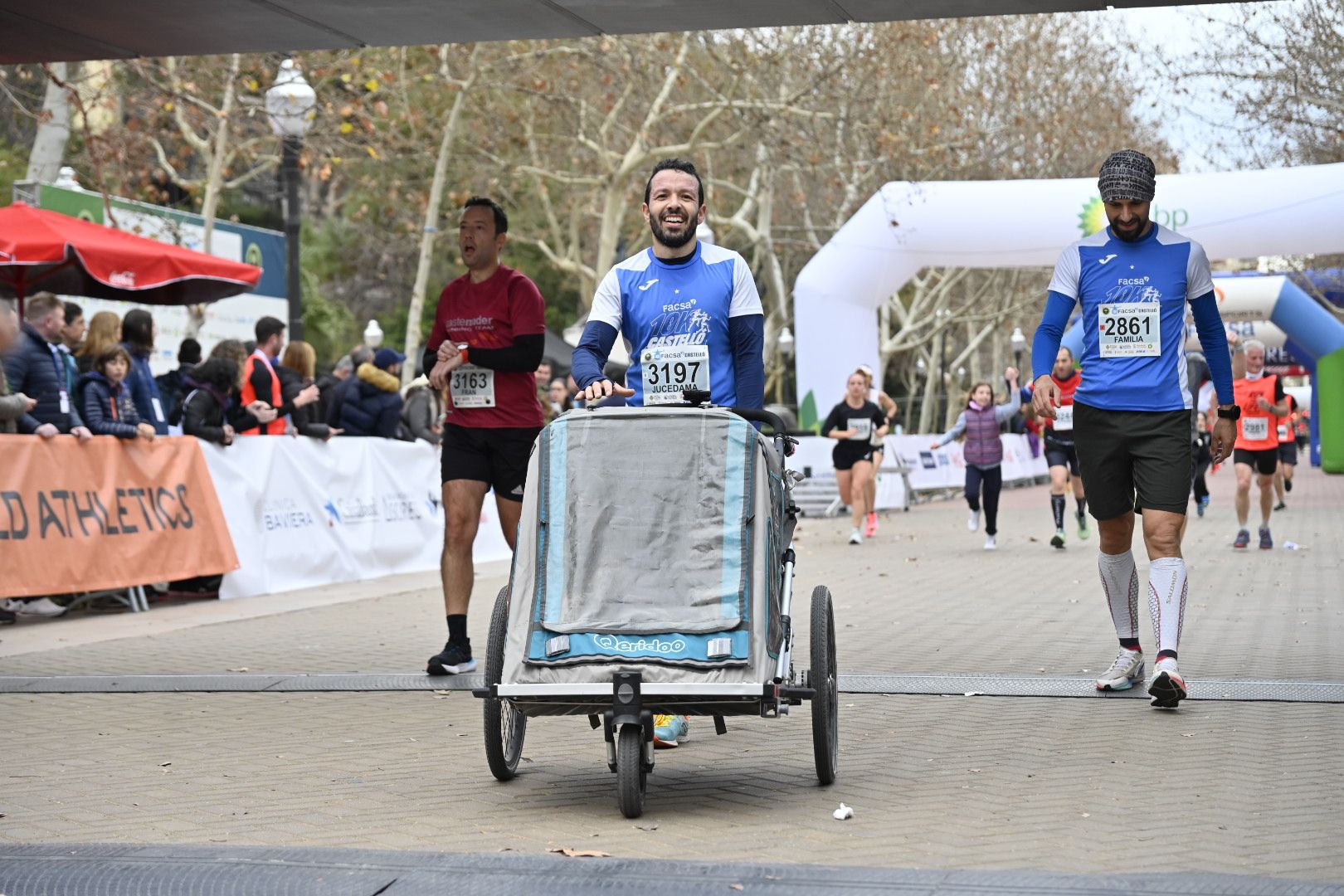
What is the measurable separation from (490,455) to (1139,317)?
3.04 m

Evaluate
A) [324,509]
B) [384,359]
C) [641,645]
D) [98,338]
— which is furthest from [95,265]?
[641,645]

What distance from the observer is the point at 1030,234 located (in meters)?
25.0

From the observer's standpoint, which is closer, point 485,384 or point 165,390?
point 485,384

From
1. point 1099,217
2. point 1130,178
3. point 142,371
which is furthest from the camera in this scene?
point 1099,217

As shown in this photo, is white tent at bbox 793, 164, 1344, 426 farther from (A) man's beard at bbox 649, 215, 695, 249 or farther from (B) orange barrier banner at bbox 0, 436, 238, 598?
(A) man's beard at bbox 649, 215, 695, 249

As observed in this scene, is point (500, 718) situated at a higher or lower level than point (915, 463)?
higher

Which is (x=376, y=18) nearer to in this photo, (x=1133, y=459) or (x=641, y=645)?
(x=1133, y=459)

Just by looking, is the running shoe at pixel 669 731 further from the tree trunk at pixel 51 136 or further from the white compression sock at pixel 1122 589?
the tree trunk at pixel 51 136

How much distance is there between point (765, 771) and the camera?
620 cm

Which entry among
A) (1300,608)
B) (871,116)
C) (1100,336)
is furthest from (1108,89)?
(1100,336)

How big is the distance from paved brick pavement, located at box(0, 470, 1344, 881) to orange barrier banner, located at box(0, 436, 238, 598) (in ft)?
4.38

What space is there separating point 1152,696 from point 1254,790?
1717 mm

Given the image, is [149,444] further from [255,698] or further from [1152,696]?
[1152,696]

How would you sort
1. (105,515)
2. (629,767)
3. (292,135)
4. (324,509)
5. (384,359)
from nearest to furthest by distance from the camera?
1. (629,767)
2. (105,515)
3. (324,509)
4. (292,135)
5. (384,359)
